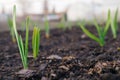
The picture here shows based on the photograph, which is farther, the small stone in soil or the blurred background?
the blurred background

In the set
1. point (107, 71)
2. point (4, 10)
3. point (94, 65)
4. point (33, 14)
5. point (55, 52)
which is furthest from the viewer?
point (33, 14)

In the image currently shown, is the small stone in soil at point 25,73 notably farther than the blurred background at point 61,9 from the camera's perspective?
No

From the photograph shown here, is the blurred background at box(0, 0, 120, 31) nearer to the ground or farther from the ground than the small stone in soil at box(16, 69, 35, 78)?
nearer to the ground

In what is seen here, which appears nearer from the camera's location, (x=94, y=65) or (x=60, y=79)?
(x=60, y=79)

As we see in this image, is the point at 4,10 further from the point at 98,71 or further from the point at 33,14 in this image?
the point at 98,71

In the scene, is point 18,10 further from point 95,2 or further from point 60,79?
point 60,79

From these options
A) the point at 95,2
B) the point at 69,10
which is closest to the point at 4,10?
the point at 69,10

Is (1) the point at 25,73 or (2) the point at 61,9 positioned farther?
(2) the point at 61,9

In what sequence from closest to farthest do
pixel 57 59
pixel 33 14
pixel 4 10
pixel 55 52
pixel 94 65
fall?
pixel 94 65
pixel 57 59
pixel 55 52
pixel 4 10
pixel 33 14

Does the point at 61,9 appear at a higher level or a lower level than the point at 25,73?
lower

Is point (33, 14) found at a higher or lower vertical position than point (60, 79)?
lower

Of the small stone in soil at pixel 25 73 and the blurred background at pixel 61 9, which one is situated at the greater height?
the small stone in soil at pixel 25 73
